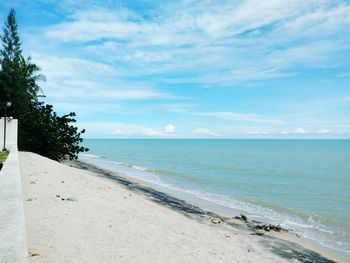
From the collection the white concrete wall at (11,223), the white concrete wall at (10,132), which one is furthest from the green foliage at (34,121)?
the white concrete wall at (11,223)

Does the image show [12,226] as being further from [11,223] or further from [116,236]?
[116,236]

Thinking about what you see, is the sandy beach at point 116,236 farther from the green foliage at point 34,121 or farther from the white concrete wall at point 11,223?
the green foliage at point 34,121

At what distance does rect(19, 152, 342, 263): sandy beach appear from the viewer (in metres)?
6.09

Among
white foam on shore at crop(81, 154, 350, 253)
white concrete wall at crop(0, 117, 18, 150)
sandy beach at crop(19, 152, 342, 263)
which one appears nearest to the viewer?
sandy beach at crop(19, 152, 342, 263)

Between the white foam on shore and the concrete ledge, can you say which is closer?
the concrete ledge

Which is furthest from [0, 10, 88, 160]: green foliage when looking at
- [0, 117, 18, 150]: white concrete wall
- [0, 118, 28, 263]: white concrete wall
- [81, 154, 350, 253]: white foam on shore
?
[0, 118, 28, 263]: white concrete wall

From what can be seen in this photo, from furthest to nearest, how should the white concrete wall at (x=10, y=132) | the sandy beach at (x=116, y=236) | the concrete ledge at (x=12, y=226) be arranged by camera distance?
the white concrete wall at (x=10, y=132) → the sandy beach at (x=116, y=236) → the concrete ledge at (x=12, y=226)

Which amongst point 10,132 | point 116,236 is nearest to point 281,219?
point 116,236

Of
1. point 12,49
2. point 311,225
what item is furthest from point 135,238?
point 12,49

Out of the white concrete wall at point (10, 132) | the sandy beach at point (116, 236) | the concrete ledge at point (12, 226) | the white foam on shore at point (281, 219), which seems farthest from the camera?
the white concrete wall at point (10, 132)

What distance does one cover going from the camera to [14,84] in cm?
2927

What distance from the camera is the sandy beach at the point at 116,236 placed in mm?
6090

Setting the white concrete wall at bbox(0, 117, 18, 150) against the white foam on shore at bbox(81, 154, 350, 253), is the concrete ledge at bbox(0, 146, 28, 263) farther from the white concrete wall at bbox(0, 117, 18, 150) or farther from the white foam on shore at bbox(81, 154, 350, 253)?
the white concrete wall at bbox(0, 117, 18, 150)

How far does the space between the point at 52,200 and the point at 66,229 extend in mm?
2381
